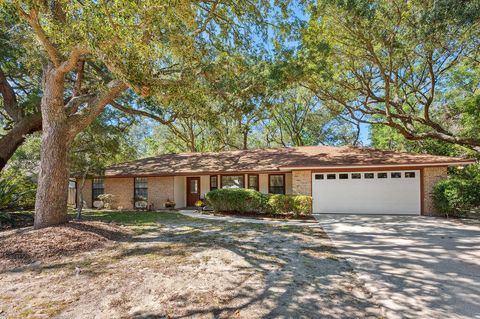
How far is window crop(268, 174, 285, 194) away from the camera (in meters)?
14.8

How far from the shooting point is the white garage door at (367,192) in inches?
479

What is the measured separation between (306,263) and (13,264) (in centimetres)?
588

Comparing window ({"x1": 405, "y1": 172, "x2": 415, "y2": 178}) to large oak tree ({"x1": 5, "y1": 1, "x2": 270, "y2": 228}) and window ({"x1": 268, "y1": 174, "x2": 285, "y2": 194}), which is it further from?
large oak tree ({"x1": 5, "y1": 1, "x2": 270, "y2": 228})

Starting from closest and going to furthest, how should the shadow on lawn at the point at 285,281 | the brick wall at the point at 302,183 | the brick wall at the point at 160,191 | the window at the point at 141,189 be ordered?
the shadow on lawn at the point at 285,281
the brick wall at the point at 302,183
the brick wall at the point at 160,191
the window at the point at 141,189

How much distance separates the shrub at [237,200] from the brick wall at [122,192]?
621 cm

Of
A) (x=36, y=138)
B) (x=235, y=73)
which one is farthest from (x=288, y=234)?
(x=36, y=138)

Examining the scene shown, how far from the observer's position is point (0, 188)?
9648 millimetres

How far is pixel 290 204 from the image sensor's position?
11578mm

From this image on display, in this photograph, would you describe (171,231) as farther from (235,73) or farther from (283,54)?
(283,54)

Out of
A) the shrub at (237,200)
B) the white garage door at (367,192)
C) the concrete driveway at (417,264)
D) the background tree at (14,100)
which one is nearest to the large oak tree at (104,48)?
the background tree at (14,100)

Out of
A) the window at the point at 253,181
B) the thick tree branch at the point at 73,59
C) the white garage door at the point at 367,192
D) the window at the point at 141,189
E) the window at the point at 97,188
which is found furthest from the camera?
the window at the point at 97,188

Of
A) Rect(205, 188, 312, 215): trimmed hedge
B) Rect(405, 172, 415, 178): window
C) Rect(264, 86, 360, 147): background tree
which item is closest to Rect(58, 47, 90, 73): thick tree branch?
Rect(205, 188, 312, 215): trimmed hedge

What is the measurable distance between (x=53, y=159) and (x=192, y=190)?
9.70 metres

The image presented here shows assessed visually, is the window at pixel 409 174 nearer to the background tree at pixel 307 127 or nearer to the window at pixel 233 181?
the window at pixel 233 181
